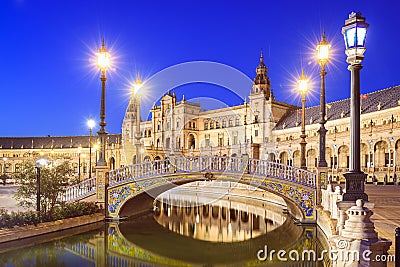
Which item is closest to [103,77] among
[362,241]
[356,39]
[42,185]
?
[42,185]

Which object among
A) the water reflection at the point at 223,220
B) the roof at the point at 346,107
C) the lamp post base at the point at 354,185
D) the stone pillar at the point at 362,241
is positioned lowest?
the water reflection at the point at 223,220

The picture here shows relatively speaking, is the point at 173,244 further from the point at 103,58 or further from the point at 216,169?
the point at 103,58

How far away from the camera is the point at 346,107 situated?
197 feet

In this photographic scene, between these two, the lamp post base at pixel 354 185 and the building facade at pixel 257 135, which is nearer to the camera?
the lamp post base at pixel 354 185

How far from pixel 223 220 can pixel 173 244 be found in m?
6.81

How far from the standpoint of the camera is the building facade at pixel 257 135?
43.0 m

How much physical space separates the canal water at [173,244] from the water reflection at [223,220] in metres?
0.04

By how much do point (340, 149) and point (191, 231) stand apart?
37.0m

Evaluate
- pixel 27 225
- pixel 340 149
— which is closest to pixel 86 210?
pixel 27 225

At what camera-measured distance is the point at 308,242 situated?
14047 millimetres

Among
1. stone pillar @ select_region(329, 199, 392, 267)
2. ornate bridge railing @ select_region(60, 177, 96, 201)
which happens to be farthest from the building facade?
stone pillar @ select_region(329, 199, 392, 267)

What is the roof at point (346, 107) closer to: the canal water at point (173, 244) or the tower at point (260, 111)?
the tower at point (260, 111)

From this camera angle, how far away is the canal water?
39.0 ft

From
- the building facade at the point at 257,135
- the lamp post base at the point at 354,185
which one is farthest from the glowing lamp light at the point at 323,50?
the building facade at the point at 257,135
